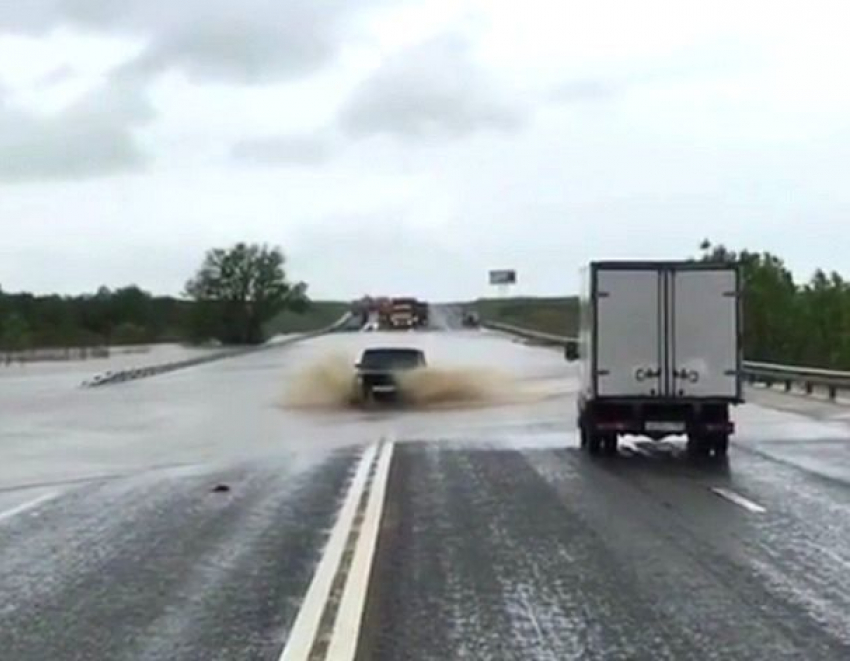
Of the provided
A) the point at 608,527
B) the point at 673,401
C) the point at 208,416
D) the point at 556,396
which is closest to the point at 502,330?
the point at 556,396

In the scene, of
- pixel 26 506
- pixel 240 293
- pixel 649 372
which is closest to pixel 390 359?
pixel 649 372

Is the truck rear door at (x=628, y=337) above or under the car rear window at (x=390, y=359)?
Result: above

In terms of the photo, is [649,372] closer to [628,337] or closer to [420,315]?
[628,337]

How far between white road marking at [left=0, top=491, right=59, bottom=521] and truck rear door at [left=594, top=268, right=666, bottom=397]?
9291 mm

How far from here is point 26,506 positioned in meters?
18.5

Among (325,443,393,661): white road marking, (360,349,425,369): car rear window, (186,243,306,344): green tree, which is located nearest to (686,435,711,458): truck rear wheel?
(325,443,393,661): white road marking

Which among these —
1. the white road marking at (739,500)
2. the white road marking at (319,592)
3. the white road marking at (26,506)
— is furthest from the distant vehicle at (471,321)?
the white road marking at (319,592)

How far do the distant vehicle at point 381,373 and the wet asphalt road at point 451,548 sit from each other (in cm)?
1610

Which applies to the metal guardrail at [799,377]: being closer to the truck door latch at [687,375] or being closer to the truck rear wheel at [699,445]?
the truck rear wheel at [699,445]

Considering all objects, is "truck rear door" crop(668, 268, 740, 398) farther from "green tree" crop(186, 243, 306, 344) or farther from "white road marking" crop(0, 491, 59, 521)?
"green tree" crop(186, 243, 306, 344)

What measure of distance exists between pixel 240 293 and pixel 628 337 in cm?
13457

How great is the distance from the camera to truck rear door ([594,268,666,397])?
26.1 metres

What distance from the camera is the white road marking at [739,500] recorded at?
55.9 ft

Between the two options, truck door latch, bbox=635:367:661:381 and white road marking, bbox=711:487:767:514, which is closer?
white road marking, bbox=711:487:767:514
